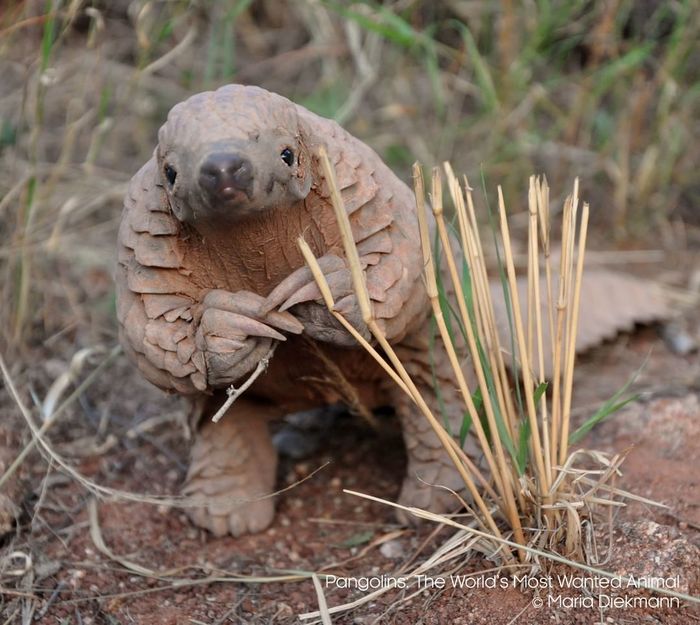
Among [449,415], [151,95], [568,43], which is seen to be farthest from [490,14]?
[449,415]

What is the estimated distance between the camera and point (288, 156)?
6.07ft

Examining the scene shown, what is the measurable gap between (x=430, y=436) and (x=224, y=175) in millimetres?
983

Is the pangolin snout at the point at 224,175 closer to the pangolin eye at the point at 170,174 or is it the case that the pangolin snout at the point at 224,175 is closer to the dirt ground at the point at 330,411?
the pangolin eye at the point at 170,174

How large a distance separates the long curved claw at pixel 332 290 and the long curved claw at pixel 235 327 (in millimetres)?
61

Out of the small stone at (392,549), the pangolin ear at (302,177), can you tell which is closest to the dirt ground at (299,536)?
the small stone at (392,549)

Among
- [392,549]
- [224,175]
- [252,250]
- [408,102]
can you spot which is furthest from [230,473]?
[408,102]

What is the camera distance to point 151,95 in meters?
4.33

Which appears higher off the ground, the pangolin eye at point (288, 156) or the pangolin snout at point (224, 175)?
the pangolin snout at point (224, 175)

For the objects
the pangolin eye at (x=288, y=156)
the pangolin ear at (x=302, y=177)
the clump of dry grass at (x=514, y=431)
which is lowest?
the clump of dry grass at (x=514, y=431)

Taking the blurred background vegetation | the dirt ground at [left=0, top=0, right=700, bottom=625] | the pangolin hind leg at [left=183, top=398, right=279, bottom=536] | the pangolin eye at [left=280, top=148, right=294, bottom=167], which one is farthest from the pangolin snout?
the blurred background vegetation

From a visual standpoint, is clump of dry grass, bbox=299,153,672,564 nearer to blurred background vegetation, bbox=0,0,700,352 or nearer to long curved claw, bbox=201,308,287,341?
long curved claw, bbox=201,308,287,341

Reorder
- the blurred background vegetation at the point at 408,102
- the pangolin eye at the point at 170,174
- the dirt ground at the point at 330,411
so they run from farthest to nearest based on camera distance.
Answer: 1. the blurred background vegetation at the point at 408,102
2. the dirt ground at the point at 330,411
3. the pangolin eye at the point at 170,174

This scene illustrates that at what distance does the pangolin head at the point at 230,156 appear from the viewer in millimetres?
1714

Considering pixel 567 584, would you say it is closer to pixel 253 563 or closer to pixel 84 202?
pixel 253 563
